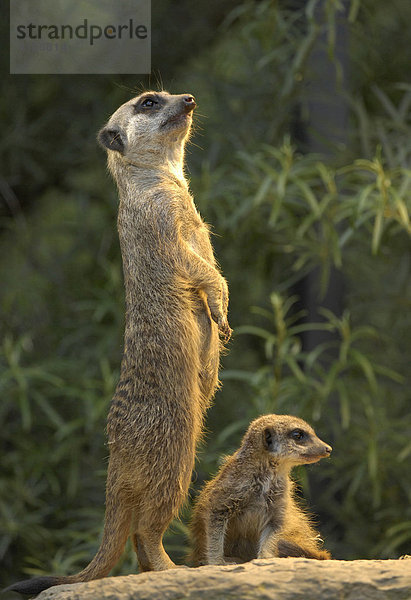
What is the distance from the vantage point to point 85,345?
4355mm

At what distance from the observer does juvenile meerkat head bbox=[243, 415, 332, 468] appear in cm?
221

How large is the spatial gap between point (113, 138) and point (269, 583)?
3.95 ft

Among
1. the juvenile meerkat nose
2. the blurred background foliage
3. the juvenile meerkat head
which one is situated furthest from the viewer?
the blurred background foliage

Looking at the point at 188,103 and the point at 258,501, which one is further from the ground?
→ the point at 188,103

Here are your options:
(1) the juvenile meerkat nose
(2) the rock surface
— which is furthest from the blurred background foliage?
(2) the rock surface

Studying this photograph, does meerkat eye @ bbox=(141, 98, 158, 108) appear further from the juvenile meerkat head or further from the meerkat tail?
the meerkat tail

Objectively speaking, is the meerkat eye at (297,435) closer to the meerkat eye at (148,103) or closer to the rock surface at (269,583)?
the rock surface at (269,583)

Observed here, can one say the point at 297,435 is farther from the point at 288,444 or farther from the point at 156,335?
the point at 156,335

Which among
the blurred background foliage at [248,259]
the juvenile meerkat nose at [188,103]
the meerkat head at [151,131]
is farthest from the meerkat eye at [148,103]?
the blurred background foliage at [248,259]

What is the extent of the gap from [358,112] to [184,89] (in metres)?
0.87

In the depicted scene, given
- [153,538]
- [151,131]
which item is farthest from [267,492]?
[151,131]

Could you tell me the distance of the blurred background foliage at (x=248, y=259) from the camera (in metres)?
3.70

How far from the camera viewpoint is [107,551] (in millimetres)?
2119

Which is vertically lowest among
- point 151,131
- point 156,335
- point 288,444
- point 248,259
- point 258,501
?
point 258,501
